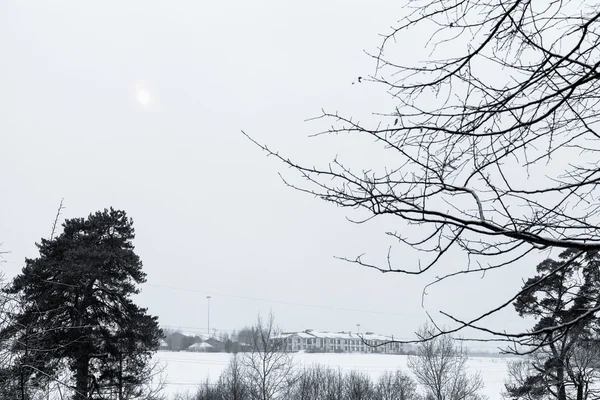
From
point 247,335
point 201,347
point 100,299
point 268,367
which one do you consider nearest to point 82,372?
point 100,299

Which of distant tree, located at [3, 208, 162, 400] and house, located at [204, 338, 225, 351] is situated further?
house, located at [204, 338, 225, 351]

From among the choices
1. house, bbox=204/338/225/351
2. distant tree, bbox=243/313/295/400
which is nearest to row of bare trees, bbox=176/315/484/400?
distant tree, bbox=243/313/295/400

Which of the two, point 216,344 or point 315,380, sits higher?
point 315,380

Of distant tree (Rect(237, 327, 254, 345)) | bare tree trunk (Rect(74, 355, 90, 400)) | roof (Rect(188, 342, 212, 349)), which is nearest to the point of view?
bare tree trunk (Rect(74, 355, 90, 400))

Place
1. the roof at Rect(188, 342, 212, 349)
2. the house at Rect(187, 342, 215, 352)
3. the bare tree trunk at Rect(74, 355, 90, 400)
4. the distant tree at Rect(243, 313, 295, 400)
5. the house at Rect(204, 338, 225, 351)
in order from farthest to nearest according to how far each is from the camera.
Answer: the house at Rect(204, 338, 225, 351), the roof at Rect(188, 342, 212, 349), the house at Rect(187, 342, 215, 352), the distant tree at Rect(243, 313, 295, 400), the bare tree trunk at Rect(74, 355, 90, 400)

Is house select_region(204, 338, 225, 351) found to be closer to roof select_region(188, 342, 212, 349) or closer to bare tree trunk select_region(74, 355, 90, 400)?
roof select_region(188, 342, 212, 349)

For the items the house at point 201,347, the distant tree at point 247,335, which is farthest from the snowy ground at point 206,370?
the house at point 201,347

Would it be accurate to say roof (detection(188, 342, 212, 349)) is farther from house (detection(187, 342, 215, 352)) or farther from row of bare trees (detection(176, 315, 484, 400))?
row of bare trees (detection(176, 315, 484, 400))

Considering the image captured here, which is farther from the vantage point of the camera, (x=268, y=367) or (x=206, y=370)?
(x=206, y=370)

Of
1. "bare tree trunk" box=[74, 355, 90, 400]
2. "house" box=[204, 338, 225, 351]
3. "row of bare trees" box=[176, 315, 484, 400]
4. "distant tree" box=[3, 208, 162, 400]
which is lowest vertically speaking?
"house" box=[204, 338, 225, 351]

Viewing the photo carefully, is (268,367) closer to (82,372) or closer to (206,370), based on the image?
(82,372)

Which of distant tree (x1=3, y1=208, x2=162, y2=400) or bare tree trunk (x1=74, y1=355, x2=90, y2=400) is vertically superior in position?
distant tree (x1=3, y1=208, x2=162, y2=400)

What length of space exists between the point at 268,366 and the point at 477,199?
28851 millimetres

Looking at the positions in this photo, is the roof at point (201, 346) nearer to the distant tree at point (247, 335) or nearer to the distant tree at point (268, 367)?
the distant tree at point (247, 335)
